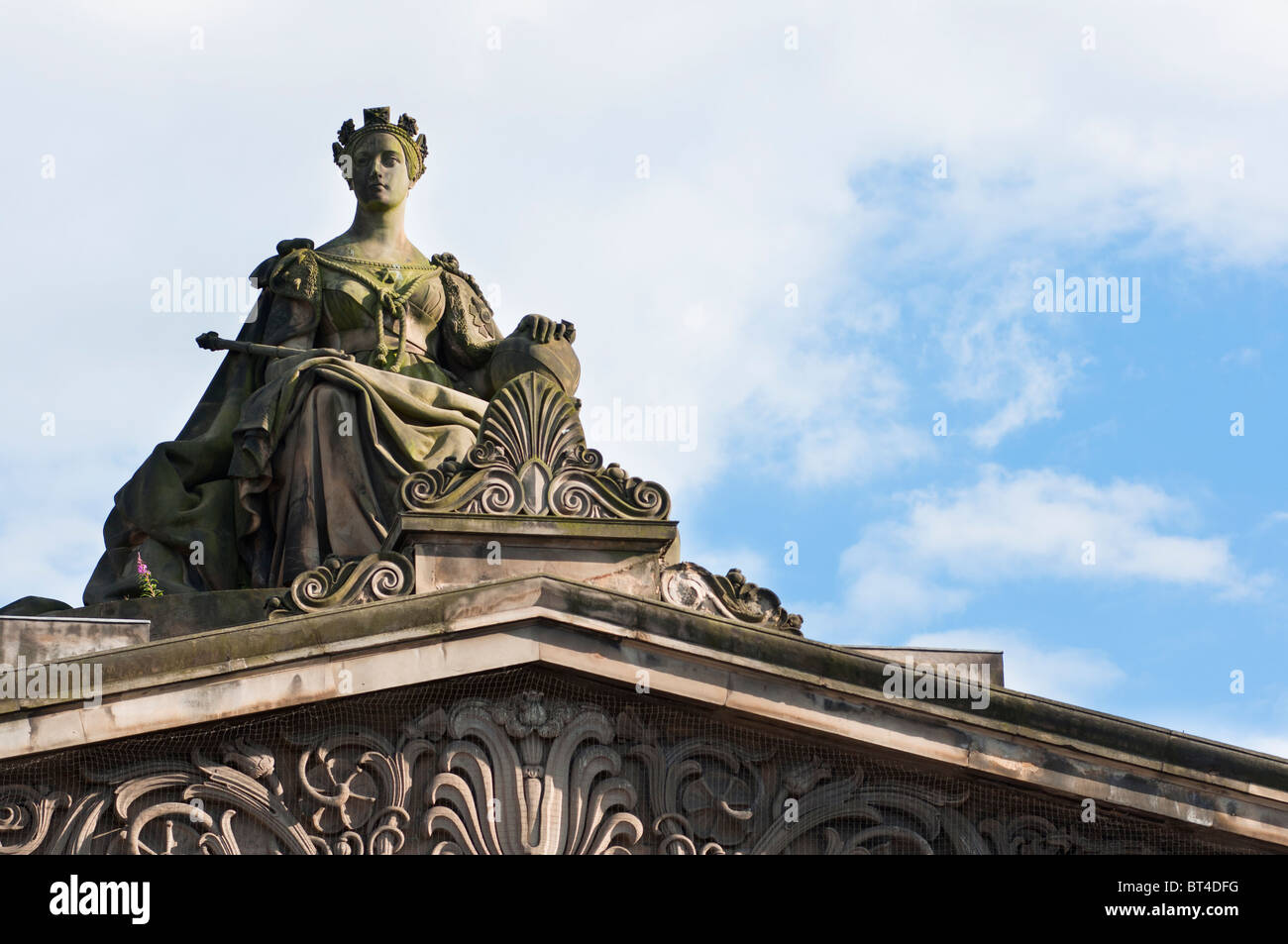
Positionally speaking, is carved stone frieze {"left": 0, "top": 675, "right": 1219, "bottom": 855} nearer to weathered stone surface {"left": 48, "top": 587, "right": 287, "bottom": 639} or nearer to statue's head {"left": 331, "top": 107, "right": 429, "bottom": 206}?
weathered stone surface {"left": 48, "top": 587, "right": 287, "bottom": 639}

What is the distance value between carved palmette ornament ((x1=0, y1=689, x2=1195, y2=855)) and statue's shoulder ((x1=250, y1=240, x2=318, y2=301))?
5876 mm

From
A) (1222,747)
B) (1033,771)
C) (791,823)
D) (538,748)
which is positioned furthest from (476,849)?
(1222,747)

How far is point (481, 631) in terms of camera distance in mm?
17984

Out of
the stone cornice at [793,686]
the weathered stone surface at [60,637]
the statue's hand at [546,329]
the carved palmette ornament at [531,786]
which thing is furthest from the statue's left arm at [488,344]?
the weathered stone surface at [60,637]

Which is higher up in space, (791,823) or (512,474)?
(512,474)

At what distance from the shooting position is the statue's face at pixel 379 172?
23578 mm

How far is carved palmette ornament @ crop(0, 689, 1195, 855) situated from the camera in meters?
17.6

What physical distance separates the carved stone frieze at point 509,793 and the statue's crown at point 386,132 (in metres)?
7.03

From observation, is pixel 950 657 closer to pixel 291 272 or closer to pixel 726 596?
A: pixel 726 596

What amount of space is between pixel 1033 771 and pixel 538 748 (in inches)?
123

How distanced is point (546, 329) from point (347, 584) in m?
3.67

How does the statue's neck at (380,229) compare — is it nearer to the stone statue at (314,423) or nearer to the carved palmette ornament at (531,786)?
the stone statue at (314,423)

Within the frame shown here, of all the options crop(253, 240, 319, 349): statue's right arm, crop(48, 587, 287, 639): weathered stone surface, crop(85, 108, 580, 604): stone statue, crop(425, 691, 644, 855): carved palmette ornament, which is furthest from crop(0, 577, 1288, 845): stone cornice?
crop(253, 240, 319, 349): statue's right arm
